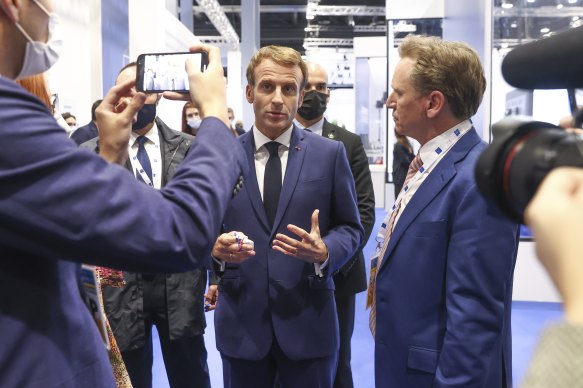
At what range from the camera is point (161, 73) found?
1.38m

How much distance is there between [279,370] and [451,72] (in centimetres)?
117

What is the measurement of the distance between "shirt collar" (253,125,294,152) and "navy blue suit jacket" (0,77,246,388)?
1.21 metres

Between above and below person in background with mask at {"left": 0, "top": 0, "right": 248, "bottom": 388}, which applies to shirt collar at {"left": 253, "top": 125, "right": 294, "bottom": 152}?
above

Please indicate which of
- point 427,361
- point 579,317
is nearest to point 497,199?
point 579,317

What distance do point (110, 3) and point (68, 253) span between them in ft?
21.1

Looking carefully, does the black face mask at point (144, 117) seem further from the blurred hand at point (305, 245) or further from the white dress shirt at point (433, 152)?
the white dress shirt at point (433, 152)

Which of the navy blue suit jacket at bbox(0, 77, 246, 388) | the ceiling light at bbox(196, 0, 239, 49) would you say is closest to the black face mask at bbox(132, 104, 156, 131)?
the navy blue suit jacket at bbox(0, 77, 246, 388)

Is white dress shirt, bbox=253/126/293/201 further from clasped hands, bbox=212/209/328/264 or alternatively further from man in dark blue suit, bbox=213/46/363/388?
clasped hands, bbox=212/209/328/264

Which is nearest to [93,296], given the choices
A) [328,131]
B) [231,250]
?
[231,250]

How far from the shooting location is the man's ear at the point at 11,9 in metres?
0.87

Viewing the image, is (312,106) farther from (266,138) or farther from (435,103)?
(435,103)

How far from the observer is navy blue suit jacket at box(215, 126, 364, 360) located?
6.64ft

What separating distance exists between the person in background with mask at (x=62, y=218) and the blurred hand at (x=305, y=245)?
883 millimetres

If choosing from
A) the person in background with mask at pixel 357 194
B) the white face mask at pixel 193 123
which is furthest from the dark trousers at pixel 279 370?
the white face mask at pixel 193 123
